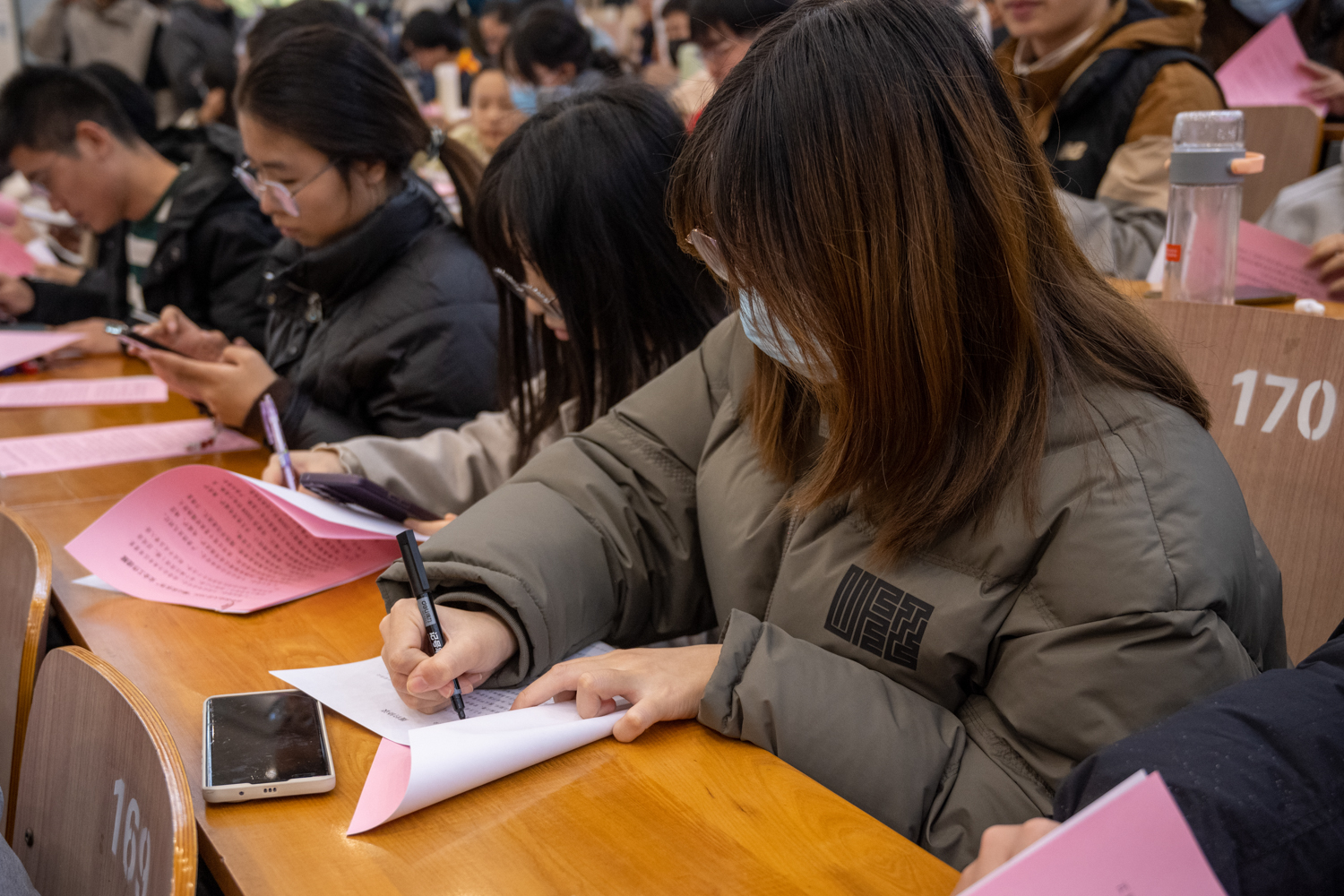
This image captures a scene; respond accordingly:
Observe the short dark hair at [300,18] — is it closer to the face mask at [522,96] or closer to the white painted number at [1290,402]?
the face mask at [522,96]

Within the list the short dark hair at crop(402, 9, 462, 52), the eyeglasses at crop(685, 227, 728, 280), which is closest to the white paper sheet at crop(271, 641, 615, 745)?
the eyeglasses at crop(685, 227, 728, 280)

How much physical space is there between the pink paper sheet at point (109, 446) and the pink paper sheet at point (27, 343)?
569 millimetres

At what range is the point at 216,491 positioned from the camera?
1234mm

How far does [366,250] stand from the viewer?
1875 millimetres

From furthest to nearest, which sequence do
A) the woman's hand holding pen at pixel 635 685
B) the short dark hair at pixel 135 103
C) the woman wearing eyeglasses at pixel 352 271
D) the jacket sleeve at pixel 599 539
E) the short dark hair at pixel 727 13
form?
the short dark hair at pixel 135 103
the short dark hair at pixel 727 13
the woman wearing eyeglasses at pixel 352 271
the jacket sleeve at pixel 599 539
the woman's hand holding pen at pixel 635 685

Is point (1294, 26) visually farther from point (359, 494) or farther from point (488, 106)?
point (359, 494)

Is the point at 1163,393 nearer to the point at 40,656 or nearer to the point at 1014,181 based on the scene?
the point at 1014,181

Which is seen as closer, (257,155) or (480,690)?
(480,690)

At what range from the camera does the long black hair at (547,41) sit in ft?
15.6

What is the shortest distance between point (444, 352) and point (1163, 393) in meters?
1.29

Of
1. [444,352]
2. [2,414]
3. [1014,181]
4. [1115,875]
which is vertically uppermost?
[1014,181]

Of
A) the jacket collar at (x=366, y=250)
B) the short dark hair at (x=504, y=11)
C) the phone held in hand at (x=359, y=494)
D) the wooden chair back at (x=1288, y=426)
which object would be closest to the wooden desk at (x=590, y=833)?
the phone held in hand at (x=359, y=494)

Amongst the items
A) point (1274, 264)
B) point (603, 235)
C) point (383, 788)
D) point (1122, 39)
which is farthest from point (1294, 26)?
point (383, 788)

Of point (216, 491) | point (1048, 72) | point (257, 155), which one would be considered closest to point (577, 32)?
point (1048, 72)
